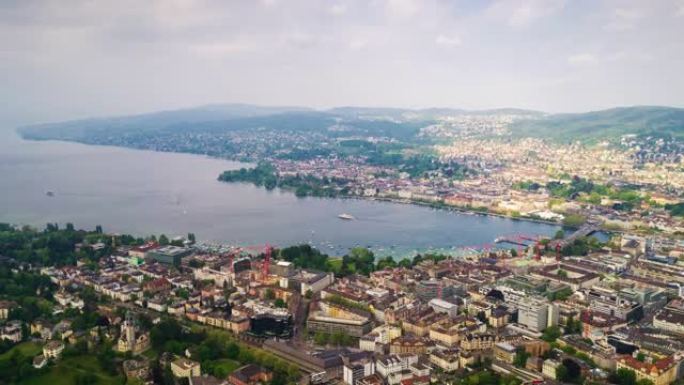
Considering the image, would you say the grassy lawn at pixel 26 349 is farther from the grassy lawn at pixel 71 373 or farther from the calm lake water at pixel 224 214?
the calm lake water at pixel 224 214

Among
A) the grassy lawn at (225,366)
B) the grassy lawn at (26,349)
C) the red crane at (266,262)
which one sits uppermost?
the red crane at (266,262)

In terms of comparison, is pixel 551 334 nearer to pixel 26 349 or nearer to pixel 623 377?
pixel 623 377

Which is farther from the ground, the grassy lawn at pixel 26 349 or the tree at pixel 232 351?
the tree at pixel 232 351

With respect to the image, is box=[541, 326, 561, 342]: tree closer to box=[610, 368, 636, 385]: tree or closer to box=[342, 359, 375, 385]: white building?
box=[610, 368, 636, 385]: tree

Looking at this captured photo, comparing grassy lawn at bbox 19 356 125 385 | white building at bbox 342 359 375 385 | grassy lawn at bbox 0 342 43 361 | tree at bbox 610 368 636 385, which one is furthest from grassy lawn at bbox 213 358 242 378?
tree at bbox 610 368 636 385

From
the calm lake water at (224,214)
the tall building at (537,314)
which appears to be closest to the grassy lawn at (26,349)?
the calm lake water at (224,214)

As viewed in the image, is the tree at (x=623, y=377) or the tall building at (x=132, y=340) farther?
the tall building at (x=132, y=340)

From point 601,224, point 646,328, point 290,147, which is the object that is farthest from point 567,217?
point 290,147
